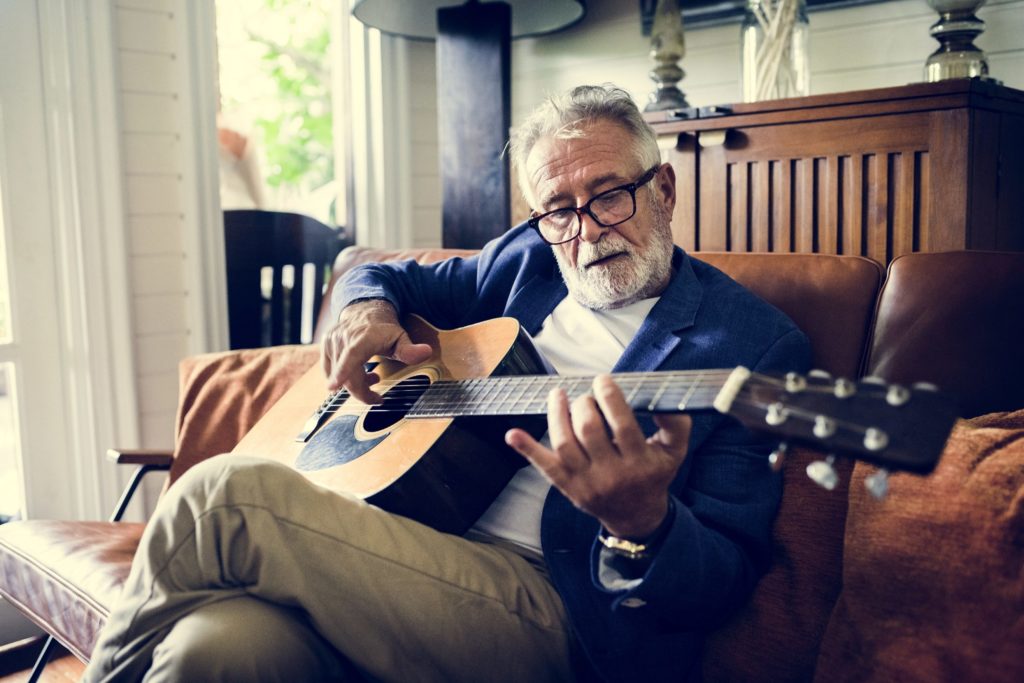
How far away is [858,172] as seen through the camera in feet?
6.29

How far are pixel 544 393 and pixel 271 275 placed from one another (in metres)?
1.92

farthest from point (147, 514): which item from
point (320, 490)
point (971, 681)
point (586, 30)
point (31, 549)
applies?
point (971, 681)

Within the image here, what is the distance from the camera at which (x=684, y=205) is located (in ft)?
7.13

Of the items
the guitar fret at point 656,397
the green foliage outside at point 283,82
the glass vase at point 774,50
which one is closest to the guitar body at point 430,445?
the guitar fret at point 656,397

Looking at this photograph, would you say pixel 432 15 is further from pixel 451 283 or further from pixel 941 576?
pixel 941 576

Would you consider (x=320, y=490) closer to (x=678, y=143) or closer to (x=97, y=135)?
(x=678, y=143)

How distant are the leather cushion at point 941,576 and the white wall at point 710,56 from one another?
1.51 meters

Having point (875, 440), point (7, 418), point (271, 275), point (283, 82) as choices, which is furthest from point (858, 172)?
point (7, 418)

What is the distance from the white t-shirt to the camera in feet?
4.65

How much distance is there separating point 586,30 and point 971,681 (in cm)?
242

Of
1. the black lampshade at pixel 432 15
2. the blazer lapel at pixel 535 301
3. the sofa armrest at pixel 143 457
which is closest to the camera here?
the blazer lapel at pixel 535 301

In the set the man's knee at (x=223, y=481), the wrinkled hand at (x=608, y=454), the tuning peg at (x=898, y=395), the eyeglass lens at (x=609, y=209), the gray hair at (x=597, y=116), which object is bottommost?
the man's knee at (x=223, y=481)

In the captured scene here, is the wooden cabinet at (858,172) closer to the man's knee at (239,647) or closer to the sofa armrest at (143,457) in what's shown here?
the sofa armrest at (143,457)

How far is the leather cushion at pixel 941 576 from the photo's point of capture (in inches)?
39.3
